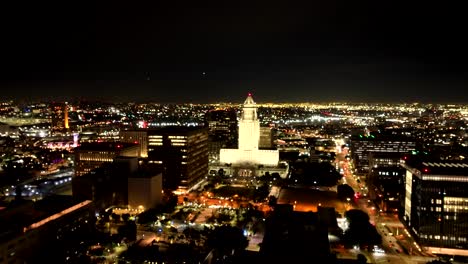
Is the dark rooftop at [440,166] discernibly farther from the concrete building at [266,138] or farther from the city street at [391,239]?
the concrete building at [266,138]

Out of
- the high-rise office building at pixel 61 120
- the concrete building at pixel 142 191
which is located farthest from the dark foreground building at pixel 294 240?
the high-rise office building at pixel 61 120

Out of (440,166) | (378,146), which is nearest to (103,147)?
(440,166)

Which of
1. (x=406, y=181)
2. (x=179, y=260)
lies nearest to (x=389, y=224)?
(x=406, y=181)

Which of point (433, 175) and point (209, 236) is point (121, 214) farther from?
point (433, 175)

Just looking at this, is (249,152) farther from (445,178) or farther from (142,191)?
(445,178)

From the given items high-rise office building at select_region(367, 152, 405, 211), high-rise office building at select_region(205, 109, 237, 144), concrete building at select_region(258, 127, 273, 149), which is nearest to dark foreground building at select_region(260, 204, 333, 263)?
high-rise office building at select_region(367, 152, 405, 211)

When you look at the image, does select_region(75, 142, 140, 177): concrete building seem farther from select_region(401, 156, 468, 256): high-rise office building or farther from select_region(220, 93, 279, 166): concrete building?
select_region(401, 156, 468, 256): high-rise office building
